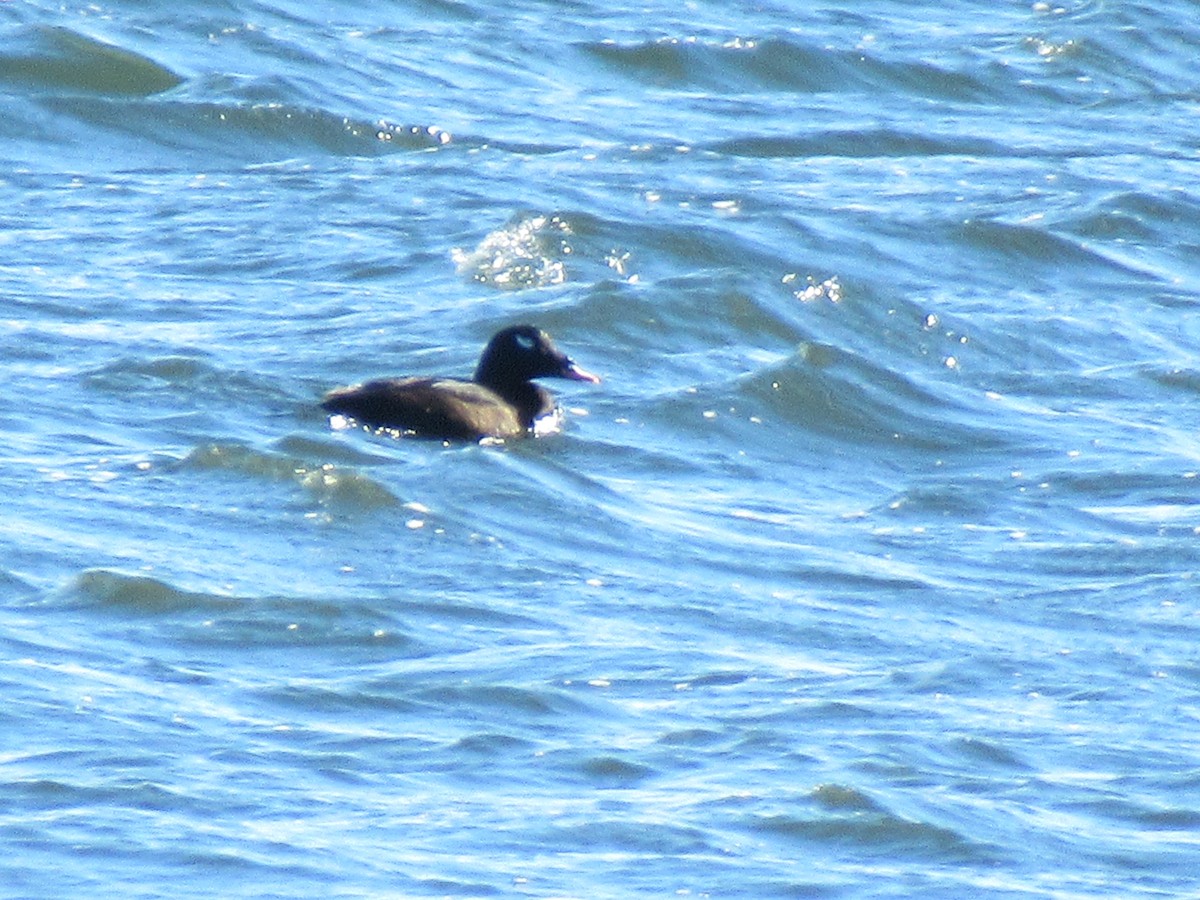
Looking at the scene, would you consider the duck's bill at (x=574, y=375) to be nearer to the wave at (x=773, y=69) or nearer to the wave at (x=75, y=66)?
the wave at (x=75, y=66)

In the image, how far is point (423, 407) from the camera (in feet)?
36.0

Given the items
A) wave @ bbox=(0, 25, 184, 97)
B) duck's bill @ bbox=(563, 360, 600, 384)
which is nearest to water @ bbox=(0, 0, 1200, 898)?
wave @ bbox=(0, 25, 184, 97)

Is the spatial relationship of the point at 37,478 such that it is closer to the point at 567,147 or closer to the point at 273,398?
the point at 273,398

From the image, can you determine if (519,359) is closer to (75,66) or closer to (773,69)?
(75,66)

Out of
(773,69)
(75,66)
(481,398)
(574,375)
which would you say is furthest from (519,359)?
(773,69)

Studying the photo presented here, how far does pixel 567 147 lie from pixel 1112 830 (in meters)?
9.61

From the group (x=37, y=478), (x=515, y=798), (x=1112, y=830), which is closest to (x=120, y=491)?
(x=37, y=478)

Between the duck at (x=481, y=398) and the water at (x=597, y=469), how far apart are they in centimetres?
14

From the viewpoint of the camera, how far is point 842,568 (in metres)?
9.70

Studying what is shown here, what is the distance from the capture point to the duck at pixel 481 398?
10.9m

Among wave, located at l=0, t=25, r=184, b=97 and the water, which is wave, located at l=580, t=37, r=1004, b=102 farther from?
wave, located at l=0, t=25, r=184, b=97

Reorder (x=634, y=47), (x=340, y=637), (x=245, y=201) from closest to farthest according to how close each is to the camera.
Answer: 1. (x=340, y=637)
2. (x=245, y=201)
3. (x=634, y=47)

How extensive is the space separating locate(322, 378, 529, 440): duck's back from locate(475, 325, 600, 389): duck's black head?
0.37 m

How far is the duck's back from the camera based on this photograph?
10922mm
